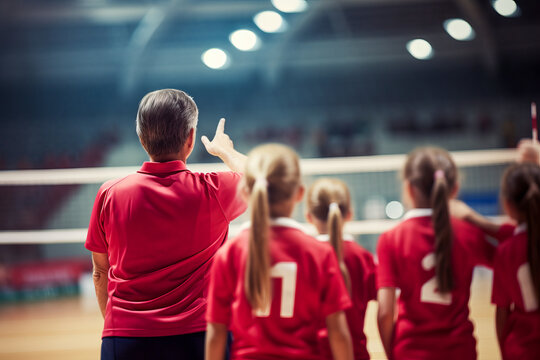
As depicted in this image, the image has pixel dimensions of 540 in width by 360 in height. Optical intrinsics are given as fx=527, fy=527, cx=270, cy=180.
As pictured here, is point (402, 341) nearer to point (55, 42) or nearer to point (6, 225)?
point (6, 225)

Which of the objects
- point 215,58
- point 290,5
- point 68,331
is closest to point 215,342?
point 68,331

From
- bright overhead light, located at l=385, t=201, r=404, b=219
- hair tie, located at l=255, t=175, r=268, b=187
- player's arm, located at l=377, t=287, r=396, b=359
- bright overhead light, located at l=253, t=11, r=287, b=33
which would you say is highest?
bright overhead light, located at l=253, t=11, r=287, b=33

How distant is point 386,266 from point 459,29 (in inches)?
498

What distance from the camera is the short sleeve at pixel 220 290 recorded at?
60.5 inches

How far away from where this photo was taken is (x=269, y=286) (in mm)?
1460

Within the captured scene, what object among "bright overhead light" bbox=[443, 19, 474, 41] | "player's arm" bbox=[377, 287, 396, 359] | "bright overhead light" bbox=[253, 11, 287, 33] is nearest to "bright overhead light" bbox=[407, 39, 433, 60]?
"bright overhead light" bbox=[443, 19, 474, 41]

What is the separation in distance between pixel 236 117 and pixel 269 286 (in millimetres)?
13455

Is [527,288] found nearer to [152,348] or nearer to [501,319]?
[501,319]

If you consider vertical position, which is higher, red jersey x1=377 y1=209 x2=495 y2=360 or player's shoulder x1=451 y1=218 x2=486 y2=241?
player's shoulder x1=451 y1=218 x2=486 y2=241

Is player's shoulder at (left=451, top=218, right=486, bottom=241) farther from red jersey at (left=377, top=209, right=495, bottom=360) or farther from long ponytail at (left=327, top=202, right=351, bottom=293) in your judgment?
long ponytail at (left=327, top=202, right=351, bottom=293)

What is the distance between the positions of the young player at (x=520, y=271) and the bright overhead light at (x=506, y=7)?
11.5 metres

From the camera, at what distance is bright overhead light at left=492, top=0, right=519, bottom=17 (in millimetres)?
11844

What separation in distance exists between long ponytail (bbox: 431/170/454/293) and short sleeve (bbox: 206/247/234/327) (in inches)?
27.5

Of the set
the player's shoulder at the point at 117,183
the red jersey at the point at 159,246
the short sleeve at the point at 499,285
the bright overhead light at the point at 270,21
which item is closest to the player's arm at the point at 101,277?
the red jersey at the point at 159,246
